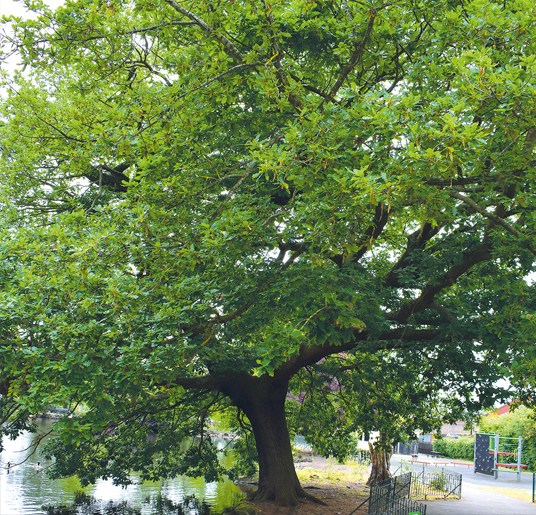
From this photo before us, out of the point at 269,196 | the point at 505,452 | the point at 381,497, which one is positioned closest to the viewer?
the point at 269,196

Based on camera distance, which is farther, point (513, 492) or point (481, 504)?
point (513, 492)

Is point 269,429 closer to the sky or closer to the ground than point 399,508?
closer to the sky

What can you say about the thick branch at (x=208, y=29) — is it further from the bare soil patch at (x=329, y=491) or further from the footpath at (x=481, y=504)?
the footpath at (x=481, y=504)

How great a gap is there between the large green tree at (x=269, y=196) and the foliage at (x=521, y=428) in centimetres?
1979

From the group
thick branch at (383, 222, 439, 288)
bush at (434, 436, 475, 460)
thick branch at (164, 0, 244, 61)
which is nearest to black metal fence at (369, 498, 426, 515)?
thick branch at (383, 222, 439, 288)

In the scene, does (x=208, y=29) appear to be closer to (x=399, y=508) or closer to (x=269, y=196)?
(x=269, y=196)

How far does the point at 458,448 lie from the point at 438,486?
22.7 meters

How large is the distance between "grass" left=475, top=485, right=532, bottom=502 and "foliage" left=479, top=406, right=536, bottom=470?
13.5ft

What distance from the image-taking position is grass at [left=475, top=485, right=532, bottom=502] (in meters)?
17.8

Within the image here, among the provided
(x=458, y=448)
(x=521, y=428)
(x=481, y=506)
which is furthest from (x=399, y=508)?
(x=458, y=448)

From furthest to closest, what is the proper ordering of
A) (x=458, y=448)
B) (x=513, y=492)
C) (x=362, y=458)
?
(x=458, y=448) → (x=362, y=458) → (x=513, y=492)

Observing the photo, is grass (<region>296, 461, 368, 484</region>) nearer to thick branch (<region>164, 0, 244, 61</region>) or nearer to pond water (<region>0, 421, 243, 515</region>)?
pond water (<region>0, 421, 243, 515</region>)

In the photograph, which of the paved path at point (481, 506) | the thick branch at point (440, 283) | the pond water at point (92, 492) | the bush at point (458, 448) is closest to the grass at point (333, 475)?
the pond water at point (92, 492)

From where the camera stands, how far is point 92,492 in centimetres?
1634
